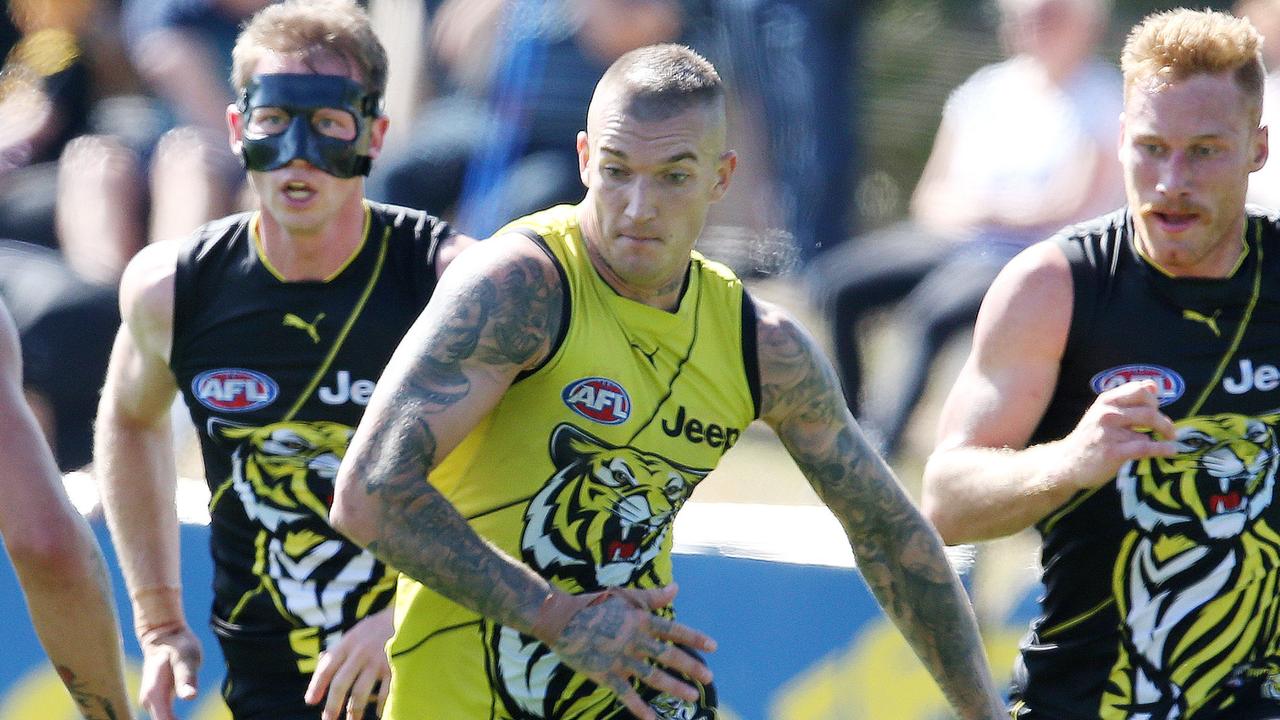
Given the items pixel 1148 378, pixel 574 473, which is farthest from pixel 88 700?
pixel 1148 378

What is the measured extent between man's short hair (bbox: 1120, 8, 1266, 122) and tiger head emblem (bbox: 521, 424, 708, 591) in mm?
1371

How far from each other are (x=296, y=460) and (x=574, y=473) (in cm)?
113

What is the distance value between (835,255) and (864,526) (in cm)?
299

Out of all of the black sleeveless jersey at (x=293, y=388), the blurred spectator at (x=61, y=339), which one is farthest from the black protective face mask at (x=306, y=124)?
the blurred spectator at (x=61, y=339)

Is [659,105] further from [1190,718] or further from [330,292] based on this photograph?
[1190,718]

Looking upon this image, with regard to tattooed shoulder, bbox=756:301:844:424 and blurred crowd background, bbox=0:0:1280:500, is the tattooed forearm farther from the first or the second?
blurred crowd background, bbox=0:0:1280:500

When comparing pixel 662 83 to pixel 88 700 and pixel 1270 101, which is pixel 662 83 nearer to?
pixel 88 700

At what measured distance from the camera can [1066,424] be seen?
12.4 feet

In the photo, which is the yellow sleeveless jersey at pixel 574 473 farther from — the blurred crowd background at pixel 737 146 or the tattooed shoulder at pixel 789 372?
the blurred crowd background at pixel 737 146

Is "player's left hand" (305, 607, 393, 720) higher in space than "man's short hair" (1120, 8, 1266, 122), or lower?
lower

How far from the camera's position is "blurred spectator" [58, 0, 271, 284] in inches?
263

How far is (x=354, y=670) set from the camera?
3562 millimetres

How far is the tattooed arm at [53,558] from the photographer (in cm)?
309

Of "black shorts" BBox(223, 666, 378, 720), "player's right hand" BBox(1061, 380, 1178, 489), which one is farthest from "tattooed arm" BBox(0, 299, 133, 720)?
"player's right hand" BBox(1061, 380, 1178, 489)
